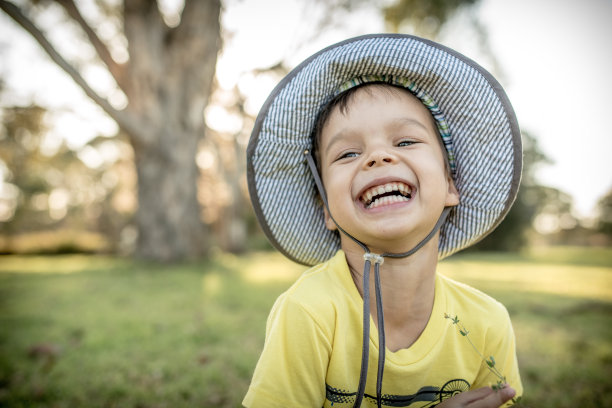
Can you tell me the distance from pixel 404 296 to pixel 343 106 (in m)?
0.77

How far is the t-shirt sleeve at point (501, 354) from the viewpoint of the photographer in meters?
1.41

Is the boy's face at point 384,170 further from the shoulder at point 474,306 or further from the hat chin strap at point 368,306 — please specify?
the shoulder at point 474,306

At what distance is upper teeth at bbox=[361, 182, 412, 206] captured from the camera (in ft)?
4.10

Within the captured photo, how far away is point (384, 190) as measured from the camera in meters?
1.25

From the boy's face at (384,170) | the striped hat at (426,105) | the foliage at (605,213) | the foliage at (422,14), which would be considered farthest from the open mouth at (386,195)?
the foliage at (605,213)

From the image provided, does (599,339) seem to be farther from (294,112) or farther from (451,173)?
(294,112)

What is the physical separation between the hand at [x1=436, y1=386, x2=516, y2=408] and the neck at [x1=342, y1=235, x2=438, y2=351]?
249mm

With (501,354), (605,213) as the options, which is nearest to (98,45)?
(501,354)

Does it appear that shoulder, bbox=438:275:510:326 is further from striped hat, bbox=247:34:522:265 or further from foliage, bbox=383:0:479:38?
foliage, bbox=383:0:479:38

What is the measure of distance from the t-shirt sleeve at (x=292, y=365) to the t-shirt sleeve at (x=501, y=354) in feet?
2.27

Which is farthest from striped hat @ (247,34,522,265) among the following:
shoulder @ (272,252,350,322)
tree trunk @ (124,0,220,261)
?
tree trunk @ (124,0,220,261)

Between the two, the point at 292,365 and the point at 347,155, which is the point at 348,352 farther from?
the point at 347,155

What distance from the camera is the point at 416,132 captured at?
52.6 inches

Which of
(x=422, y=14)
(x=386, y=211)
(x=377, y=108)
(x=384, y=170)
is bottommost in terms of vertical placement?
(x=386, y=211)
